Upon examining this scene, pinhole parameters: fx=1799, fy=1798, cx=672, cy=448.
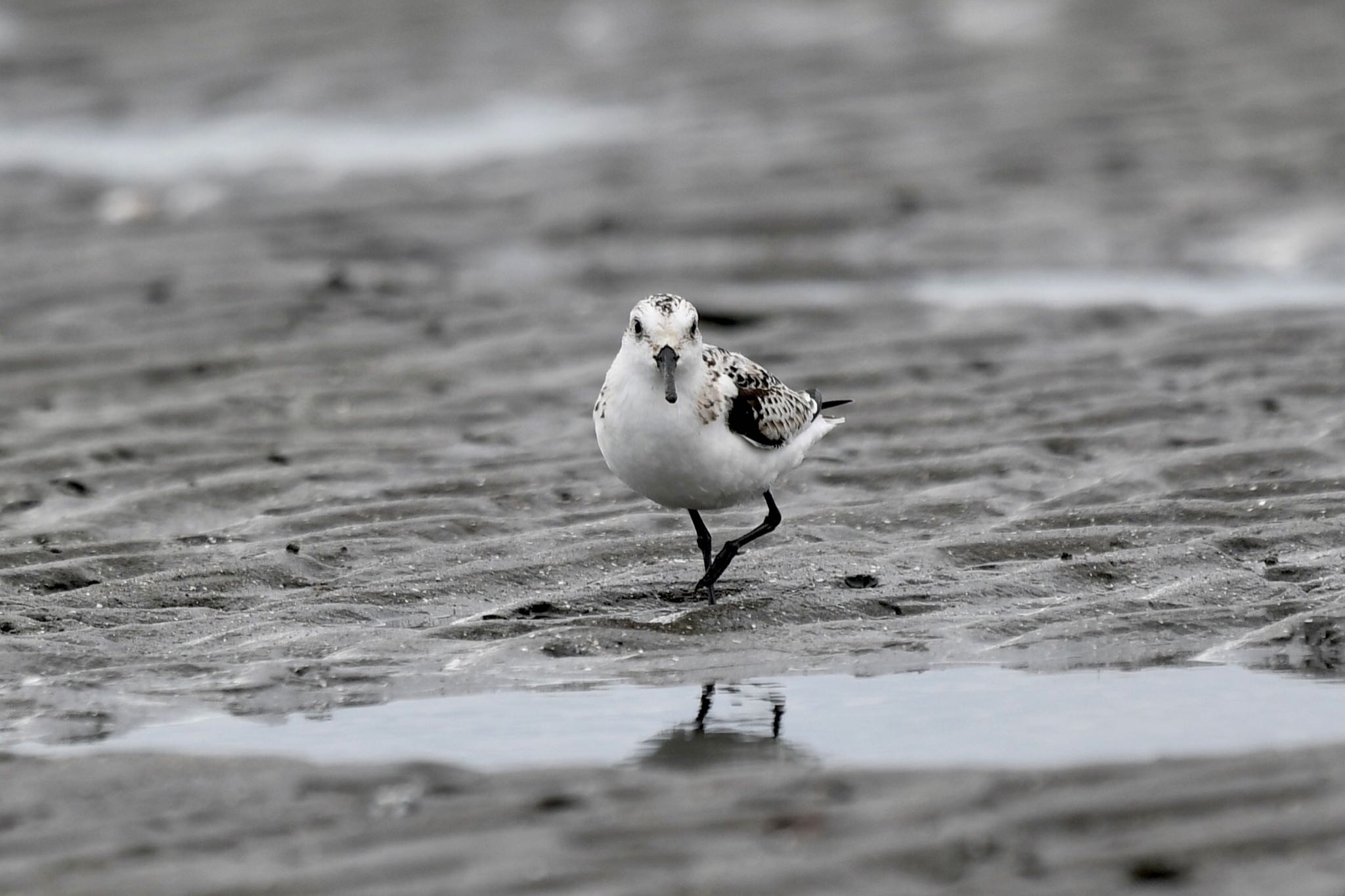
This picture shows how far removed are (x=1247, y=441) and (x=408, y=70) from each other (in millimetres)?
12126

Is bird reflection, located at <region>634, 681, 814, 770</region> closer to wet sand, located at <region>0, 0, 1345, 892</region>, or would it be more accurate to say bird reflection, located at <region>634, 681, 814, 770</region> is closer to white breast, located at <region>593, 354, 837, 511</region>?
wet sand, located at <region>0, 0, 1345, 892</region>

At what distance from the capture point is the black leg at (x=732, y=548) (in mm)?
7332

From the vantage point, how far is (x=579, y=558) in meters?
7.86

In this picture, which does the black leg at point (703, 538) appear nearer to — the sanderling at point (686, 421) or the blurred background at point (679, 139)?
the sanderling at point (686, 421)

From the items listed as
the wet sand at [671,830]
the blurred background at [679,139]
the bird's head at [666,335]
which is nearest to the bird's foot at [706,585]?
the bird's head at [666,335]

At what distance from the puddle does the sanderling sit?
0.95 metres

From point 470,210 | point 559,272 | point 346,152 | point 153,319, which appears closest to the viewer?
point 153,319

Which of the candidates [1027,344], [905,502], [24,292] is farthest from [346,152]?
[905,502]

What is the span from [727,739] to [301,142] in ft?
41.7

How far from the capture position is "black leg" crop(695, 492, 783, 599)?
7332 mm

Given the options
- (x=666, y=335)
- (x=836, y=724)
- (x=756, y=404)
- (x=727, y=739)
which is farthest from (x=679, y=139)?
(x=727, y=739)

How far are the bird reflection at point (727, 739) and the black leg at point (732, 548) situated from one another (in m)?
1.00

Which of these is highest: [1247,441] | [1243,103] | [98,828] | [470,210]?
[1243,103]

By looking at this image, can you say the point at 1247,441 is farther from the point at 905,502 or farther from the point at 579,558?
the point at 579,558
